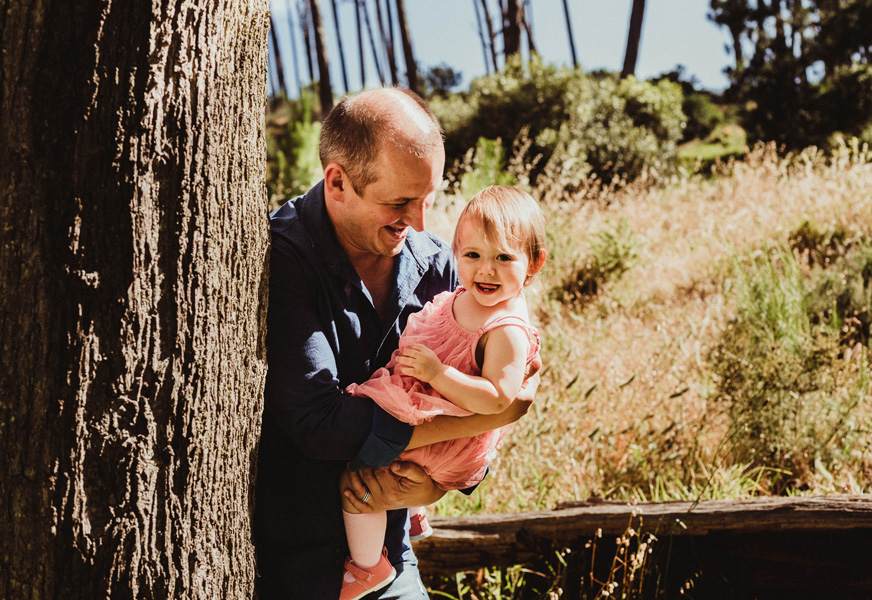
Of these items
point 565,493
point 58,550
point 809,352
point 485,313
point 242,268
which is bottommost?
point 565,493

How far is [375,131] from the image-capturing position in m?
1.88

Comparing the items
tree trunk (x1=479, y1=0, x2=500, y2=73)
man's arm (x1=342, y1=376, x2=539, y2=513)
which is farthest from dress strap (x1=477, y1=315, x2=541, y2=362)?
tree trunk (x1=479, y1=0, x2=500, y2=73)

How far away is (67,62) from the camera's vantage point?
4.02ft

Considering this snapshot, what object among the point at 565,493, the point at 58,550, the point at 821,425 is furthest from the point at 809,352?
the point at 58,550

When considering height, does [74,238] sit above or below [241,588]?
above

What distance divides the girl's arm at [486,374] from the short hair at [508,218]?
263 millimetres

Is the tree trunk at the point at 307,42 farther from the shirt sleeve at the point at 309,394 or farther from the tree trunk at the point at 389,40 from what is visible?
the shirt sleeve at the point at 309,394

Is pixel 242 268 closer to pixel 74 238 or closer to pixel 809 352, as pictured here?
pixel 74 238

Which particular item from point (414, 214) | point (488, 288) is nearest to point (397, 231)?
point (414, 214)

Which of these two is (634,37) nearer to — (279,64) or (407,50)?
(407,50)

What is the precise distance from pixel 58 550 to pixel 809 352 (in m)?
3.91

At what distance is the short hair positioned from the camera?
193 cm

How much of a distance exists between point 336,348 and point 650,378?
9.10ft

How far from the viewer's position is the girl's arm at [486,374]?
181 centimetres
